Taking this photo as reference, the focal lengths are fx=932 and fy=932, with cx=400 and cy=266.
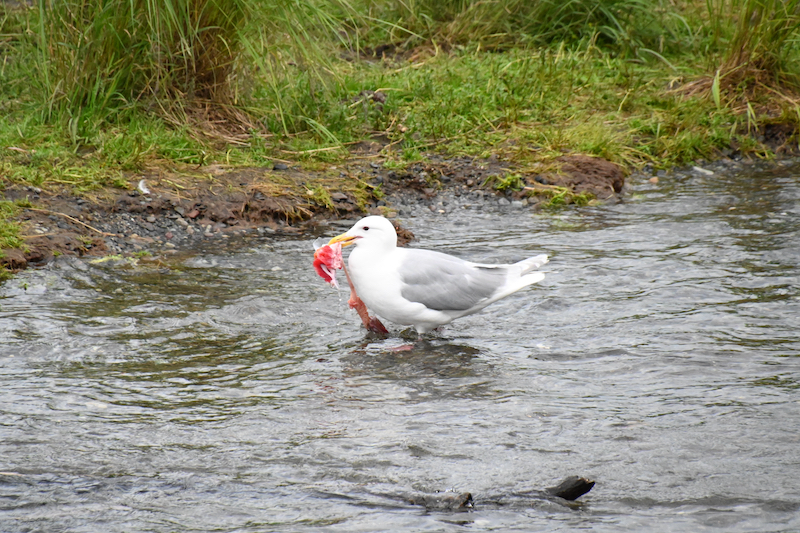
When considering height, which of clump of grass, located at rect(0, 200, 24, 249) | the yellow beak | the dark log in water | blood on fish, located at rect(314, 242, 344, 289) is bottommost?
clump of grass, located at rect(0, 200, 24, 249)

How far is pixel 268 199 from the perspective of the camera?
7109 mm

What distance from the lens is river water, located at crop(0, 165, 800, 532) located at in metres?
3.25

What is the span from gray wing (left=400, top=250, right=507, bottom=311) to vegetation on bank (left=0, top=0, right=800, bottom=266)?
264 centimetres

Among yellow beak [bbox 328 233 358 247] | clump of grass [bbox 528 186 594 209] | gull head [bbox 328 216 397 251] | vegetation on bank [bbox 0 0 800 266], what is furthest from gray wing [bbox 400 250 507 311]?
vegetation on bank [bbox 0 0 800 266]

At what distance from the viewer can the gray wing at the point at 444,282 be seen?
198 inches

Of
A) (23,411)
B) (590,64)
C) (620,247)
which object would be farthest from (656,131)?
(23,411)

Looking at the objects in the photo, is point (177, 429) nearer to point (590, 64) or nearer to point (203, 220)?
point (203, 220)

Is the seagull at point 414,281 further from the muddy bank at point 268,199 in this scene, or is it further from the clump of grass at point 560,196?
the clump of grass at point 560,196

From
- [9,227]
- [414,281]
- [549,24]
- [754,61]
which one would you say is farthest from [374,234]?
[549,24]

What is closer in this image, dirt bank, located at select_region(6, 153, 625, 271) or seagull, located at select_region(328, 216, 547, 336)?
seagull, located at select_region(328, 216, 547, 336)

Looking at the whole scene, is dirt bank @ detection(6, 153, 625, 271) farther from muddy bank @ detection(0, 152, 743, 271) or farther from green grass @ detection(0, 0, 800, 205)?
green grass @ detection(0, 0, 800, 205)

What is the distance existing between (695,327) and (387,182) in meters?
3.36

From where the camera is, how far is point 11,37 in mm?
9352

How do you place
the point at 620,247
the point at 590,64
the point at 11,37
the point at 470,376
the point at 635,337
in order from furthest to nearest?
1. the point at 590,64
2. the point at 11,37
3. the point at 620,247
4. the point at 635,337
5. the point at 470,376
